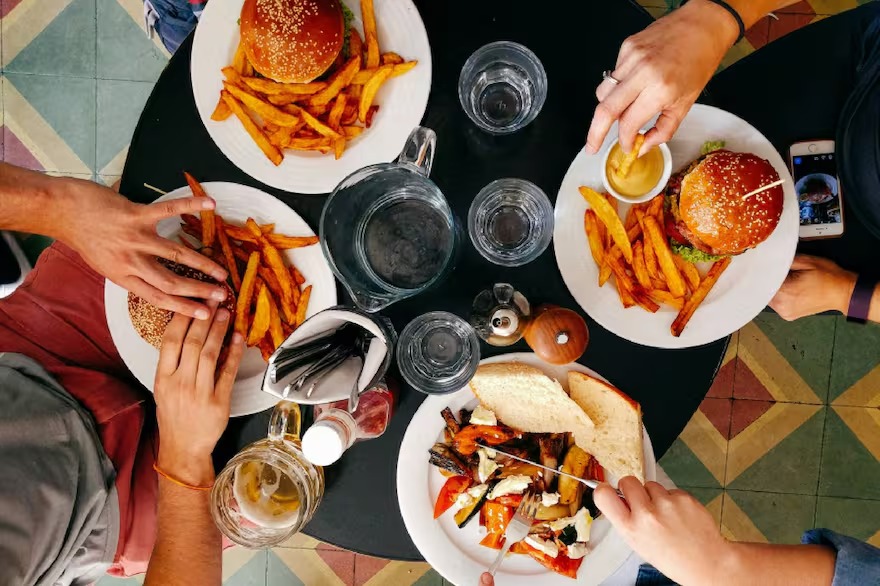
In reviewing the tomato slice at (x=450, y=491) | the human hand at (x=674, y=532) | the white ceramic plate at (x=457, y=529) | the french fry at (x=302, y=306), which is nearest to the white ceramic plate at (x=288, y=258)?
the french fry at (x=302, y=306)

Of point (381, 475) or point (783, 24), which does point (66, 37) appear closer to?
point (381, 475)

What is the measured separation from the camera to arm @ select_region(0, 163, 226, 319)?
1.59 meters

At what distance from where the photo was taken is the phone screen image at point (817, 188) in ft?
5.61

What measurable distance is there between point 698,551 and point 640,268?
65 cm

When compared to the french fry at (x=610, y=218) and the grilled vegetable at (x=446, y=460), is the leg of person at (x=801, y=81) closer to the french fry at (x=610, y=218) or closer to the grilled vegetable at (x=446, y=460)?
the french fry at (x=610, y=218)

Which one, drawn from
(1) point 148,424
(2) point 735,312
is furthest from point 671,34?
(1) point 148,424

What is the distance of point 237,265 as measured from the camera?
1672 mm

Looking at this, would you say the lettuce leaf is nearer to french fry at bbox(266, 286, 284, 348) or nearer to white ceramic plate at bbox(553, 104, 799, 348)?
white ceramic plate at bbox(553, 104, 799, 348)

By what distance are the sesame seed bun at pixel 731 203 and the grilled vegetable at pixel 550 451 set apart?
616mm

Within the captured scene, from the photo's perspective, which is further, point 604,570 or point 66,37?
point 66,37

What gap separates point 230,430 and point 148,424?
0.86ft

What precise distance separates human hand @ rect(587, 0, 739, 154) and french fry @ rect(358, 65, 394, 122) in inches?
19.8

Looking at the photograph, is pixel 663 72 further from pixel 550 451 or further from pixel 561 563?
pixel 561 563

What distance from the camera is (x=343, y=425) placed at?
147 cm
